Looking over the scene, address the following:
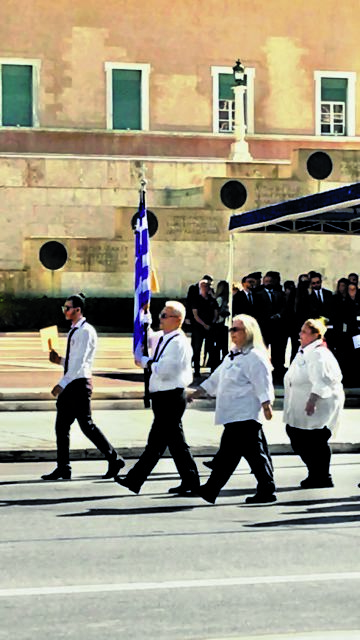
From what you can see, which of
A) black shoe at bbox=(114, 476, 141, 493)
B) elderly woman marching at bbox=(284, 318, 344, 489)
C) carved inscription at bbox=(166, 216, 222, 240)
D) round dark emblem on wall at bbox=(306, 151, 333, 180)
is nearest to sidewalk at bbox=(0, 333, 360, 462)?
elderly woman marching at bbox=(284, 318, 344, 489)

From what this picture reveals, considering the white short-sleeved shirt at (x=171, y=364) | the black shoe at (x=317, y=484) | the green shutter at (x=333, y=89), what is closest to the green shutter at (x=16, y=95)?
the green shutter at (x=333, y=89)

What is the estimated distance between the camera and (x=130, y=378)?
26.0 metres

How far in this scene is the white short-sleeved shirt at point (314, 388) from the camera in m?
14.8

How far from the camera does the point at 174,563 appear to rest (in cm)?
1052

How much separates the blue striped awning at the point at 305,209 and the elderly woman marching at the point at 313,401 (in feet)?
29.1

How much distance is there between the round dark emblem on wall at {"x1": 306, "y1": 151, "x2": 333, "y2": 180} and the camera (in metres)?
42.6

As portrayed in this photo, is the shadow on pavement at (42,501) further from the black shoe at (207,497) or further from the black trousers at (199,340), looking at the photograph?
the black trousers at (199,340)

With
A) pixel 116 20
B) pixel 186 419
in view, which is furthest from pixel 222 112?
pixel 186 419

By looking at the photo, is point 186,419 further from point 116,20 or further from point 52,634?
point 116,20

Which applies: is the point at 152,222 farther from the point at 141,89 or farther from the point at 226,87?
the point at 226,87

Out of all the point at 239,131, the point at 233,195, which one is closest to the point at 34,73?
the point at 239,131

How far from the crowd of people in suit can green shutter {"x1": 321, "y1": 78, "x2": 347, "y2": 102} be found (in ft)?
67.1

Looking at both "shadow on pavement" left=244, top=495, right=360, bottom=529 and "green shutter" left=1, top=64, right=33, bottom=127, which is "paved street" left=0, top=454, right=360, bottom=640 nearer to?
"shadow on pavement" left=244, top=495, right=360, bottom=529

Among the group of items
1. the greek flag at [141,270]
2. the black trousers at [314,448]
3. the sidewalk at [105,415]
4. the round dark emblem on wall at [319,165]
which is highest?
the round dark emblem on wall at [319,165]
